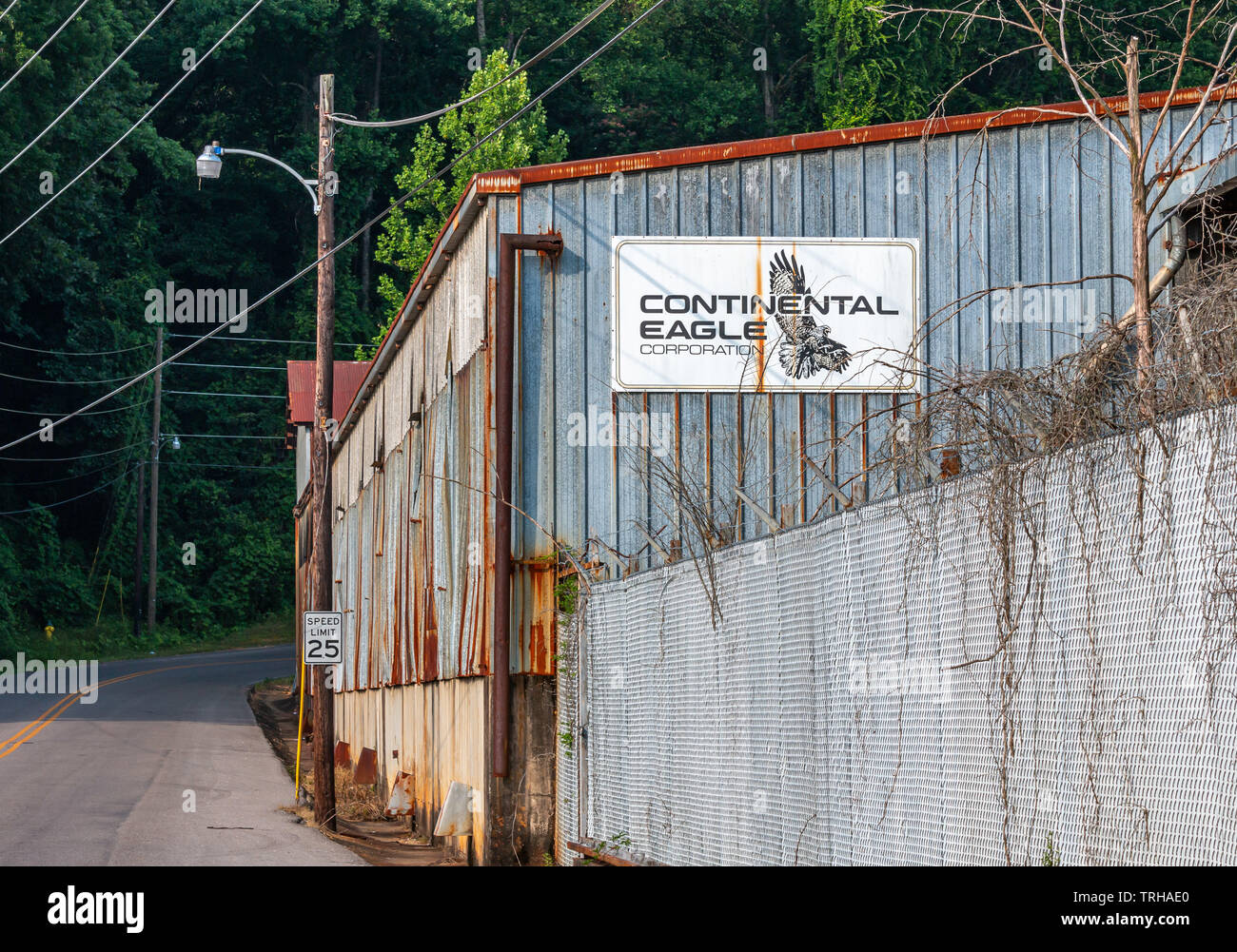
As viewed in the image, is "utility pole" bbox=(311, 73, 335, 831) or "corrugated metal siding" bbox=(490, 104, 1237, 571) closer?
"corrugated metal siding" bbox=(490, 104, 1237, 571)

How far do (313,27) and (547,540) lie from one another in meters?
50.2

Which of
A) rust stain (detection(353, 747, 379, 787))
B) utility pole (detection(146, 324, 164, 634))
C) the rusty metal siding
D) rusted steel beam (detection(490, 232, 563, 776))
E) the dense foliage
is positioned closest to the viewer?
rusted steel beam (detection(490, 232, 563, 776))

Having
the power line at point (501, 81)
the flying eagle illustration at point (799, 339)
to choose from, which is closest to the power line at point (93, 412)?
the power line at point (501, 81)

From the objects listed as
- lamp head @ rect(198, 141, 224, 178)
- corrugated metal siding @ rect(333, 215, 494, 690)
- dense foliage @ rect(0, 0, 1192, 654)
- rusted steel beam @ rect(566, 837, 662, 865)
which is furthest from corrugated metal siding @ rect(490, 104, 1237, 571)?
dense foliage @ rect(0, 0, 1192, 654)

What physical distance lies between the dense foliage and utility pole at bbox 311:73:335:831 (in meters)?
22.6

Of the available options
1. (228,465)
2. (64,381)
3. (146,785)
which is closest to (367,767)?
(146,785)

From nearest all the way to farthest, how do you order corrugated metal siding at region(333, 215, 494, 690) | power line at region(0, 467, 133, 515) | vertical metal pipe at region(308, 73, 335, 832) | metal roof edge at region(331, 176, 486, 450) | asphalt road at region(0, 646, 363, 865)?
1. corrugated metal siding at region(333, 215, 494, 690)
2. metal roof edge at region(331, 176, 486, 450)
3. asphalt road at region(0, 646, 363, 865)
4. vertical metal pipe at region(308, 73, 335, 832)
5. power line at region(0, 467, 133, 515)

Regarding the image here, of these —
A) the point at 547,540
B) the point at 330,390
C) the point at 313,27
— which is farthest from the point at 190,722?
the point at 313,27

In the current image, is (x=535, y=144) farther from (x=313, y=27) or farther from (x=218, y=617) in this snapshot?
(x=218, y=617)

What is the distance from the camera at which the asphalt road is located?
46.2 ft

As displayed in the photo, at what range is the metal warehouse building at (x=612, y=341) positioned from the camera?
12.2m

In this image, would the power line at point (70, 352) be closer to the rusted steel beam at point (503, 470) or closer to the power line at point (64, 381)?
the power line at point (64, 381)

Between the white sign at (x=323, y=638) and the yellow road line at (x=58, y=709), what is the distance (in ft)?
28.5

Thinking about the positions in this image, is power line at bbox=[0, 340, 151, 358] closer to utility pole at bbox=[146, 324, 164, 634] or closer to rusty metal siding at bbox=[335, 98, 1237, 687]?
utility pole at bbox=[146, 324, 164, 634]
